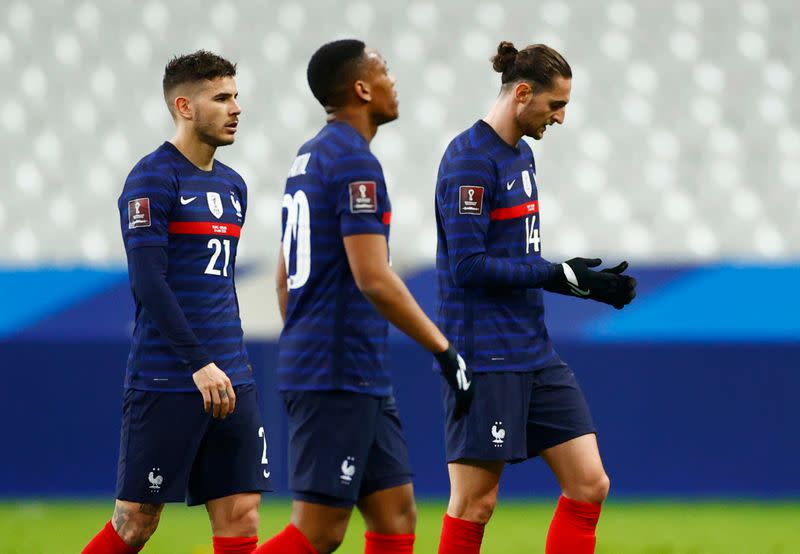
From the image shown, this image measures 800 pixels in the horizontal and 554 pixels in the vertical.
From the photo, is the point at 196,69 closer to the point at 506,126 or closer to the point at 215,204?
the point at 215,204

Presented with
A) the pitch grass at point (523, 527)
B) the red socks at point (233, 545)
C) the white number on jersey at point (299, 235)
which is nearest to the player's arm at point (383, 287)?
the white number on jersey at point (299, 235)

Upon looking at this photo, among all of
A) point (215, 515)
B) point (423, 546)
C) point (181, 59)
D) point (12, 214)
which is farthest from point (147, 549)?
point (12, 214)

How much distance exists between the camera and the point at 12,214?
→ 10.4 m

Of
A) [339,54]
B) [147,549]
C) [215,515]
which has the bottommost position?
[147,549]

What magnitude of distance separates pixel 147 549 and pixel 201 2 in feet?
18.9

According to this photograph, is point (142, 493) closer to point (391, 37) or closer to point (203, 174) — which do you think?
point (203, 174)

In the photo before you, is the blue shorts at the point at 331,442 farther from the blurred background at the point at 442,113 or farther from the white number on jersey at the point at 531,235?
the blurred background at the point at 442,113

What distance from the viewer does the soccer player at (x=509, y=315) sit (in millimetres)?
4285

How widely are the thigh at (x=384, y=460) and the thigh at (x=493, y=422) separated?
2.16 ft

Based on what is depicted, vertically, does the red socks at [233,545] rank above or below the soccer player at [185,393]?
below

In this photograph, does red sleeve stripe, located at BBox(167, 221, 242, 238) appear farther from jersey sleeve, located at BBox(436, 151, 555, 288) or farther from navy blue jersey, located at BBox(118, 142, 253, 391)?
jersey sleeve, located at BBox(436, 151, 555, 288)

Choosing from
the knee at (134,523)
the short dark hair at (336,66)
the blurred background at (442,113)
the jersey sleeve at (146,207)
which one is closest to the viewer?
the short dark hair at (336,66)

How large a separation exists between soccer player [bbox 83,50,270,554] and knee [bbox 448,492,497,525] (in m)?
0.58

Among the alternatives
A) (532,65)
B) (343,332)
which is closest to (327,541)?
(343,332)
